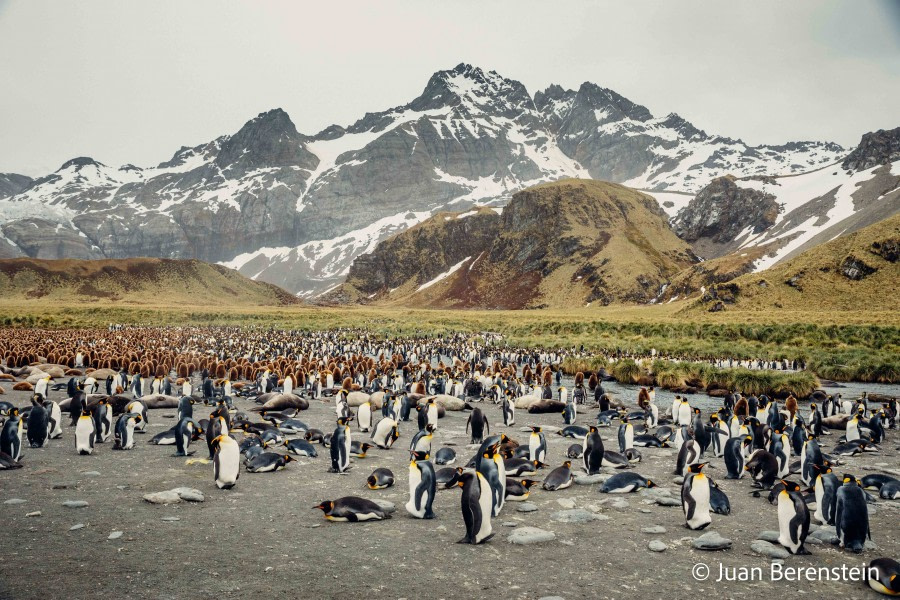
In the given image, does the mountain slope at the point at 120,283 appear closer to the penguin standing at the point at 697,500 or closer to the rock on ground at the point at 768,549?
the penguin standing at the point at 697,500

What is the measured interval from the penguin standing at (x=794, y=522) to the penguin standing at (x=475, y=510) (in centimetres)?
306

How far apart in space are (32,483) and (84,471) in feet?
2.65

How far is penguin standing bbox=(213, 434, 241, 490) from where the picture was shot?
25.6 ft

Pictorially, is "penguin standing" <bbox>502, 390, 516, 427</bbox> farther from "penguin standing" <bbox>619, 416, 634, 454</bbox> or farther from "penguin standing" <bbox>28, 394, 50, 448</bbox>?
"penguin standing" <bbox>28, 394, 50, 448</bbox>

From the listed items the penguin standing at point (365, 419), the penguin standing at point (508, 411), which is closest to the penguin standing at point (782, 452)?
the penguin standing at point (508, 411)

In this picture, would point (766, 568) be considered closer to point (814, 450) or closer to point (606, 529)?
point (606, 529)

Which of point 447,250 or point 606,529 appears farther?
point 447,250

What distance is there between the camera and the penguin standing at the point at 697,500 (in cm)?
663

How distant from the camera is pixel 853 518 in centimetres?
601

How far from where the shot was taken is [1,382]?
1738 cm

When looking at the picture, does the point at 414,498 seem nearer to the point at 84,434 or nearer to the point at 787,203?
the point at 84,434

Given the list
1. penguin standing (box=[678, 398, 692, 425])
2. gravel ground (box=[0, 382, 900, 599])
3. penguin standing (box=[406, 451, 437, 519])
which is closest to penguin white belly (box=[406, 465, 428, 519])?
penguin standing (box=[406, 451, 437, 519])

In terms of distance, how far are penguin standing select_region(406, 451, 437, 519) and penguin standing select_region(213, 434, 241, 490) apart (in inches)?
102

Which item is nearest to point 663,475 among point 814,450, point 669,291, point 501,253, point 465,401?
point 814,450
